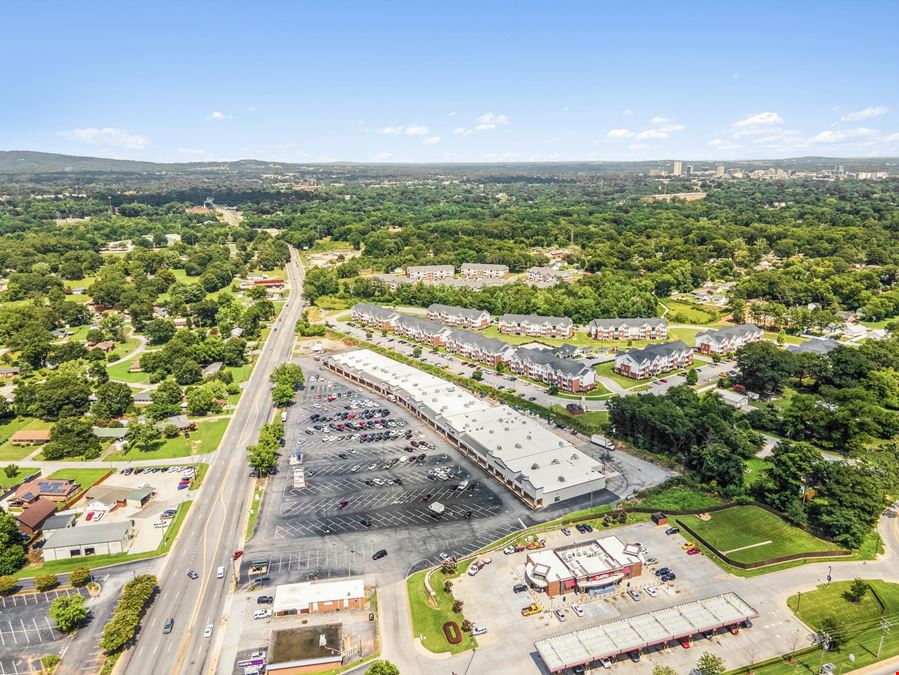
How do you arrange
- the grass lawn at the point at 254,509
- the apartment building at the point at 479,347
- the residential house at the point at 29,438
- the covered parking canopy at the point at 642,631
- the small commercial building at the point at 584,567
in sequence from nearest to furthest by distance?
the covered parking canopy at the point at 642,631 < the small commercial building at the point at 584,567 < the grass lawn at the point at 254,509 < the residential house at the point at 29,438 < the apartment building at the point at 479,347

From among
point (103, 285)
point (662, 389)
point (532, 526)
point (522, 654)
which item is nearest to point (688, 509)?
point (532, 526)

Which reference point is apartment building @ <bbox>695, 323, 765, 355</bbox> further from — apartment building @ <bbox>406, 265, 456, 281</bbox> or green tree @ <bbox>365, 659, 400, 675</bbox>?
green tree @ <bbox>365, 659, 400, 675</bbox>

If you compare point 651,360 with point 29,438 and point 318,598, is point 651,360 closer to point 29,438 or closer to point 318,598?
point 318,598

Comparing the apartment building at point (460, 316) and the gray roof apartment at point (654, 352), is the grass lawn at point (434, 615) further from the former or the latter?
the apartment building at point (460, 316)

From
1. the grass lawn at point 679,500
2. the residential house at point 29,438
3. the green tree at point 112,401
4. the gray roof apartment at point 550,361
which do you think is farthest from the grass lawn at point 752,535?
the residential house at point 29,438

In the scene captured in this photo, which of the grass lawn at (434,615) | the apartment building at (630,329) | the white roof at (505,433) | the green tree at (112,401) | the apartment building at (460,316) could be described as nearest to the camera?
the grass lawn at (434,615)

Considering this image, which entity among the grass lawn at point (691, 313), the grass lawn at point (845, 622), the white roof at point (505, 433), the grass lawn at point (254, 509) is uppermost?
the grass lawn at point (691, 313)

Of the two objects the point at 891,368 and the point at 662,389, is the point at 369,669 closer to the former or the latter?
the point at 662,389

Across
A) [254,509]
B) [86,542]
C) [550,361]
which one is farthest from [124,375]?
[550,361]
